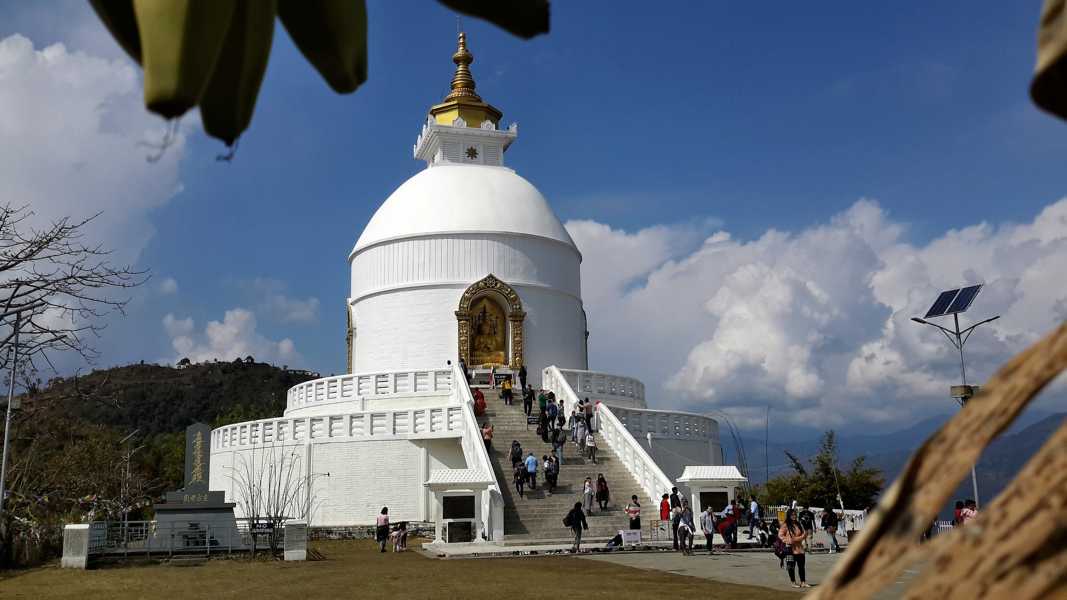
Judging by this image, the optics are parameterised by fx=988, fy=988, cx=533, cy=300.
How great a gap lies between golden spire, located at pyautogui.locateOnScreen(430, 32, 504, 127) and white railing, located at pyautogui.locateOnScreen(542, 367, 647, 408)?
1370 centimetres

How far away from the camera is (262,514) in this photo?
29.7m

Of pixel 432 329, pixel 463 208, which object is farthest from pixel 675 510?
pixel 463 208

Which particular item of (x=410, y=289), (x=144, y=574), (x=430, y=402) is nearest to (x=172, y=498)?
(x=144, y=574)

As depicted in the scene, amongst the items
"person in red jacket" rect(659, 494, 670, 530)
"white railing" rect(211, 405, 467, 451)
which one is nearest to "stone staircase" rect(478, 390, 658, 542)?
"person in red jacket" rect(659, 494, 670, 530)

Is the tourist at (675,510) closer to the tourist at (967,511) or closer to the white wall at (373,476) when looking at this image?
the tourist at (967,511)

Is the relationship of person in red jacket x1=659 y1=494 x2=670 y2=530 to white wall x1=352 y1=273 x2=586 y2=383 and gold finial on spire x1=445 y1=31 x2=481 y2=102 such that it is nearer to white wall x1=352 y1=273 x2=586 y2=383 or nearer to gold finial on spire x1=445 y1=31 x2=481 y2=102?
white wall x1=352 y1=273 x2=586 y2=383

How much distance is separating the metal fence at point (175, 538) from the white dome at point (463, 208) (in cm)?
1616

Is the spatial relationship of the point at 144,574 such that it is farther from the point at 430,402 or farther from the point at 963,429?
the point at 963,429

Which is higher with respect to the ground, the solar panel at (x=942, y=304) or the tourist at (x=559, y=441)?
the solar panel at (x=942, y=304)

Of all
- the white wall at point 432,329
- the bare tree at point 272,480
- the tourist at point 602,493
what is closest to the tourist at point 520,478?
the tourist at point 602,493

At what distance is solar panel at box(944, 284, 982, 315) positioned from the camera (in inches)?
951

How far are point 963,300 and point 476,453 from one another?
12981 millimetres

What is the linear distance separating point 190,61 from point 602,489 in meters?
23.2

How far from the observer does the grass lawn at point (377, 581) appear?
13500mm
